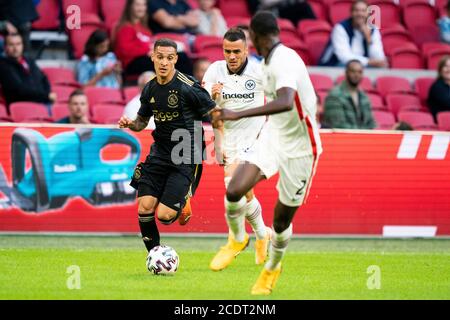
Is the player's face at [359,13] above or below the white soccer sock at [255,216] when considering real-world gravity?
above

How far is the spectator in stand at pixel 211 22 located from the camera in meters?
18.9

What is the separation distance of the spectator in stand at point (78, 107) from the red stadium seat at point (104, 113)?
71 centimetres

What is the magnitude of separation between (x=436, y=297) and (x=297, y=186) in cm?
161

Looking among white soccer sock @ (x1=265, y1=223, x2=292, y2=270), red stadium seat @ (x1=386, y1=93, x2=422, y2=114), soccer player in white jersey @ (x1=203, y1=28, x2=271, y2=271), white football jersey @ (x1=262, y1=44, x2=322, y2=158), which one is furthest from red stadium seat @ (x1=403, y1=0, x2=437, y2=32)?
white soccer sock @ (x1=265, y1=223, x2=292, y2=270)

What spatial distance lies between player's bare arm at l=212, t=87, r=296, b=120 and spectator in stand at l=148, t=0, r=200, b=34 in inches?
373

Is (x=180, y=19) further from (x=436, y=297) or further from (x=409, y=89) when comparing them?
(x=436, y=297)

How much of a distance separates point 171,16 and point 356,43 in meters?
3.14

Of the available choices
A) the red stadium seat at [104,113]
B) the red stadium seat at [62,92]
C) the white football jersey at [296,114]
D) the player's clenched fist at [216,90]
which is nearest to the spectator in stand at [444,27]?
the red stadium seat at [104,113]

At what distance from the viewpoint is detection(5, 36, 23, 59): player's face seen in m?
16.3

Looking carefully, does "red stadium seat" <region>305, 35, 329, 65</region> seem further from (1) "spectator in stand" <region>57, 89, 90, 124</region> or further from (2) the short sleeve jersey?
(2) the short sleeve jersey

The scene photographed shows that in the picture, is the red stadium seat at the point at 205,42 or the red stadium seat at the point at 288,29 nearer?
the red stadium seat at the point at 205,42

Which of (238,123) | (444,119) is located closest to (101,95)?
(238,123)

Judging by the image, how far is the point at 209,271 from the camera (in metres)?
11.6

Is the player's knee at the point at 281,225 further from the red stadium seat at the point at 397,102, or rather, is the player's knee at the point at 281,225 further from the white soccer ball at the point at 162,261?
the red stadium seat at the point at 397,102
